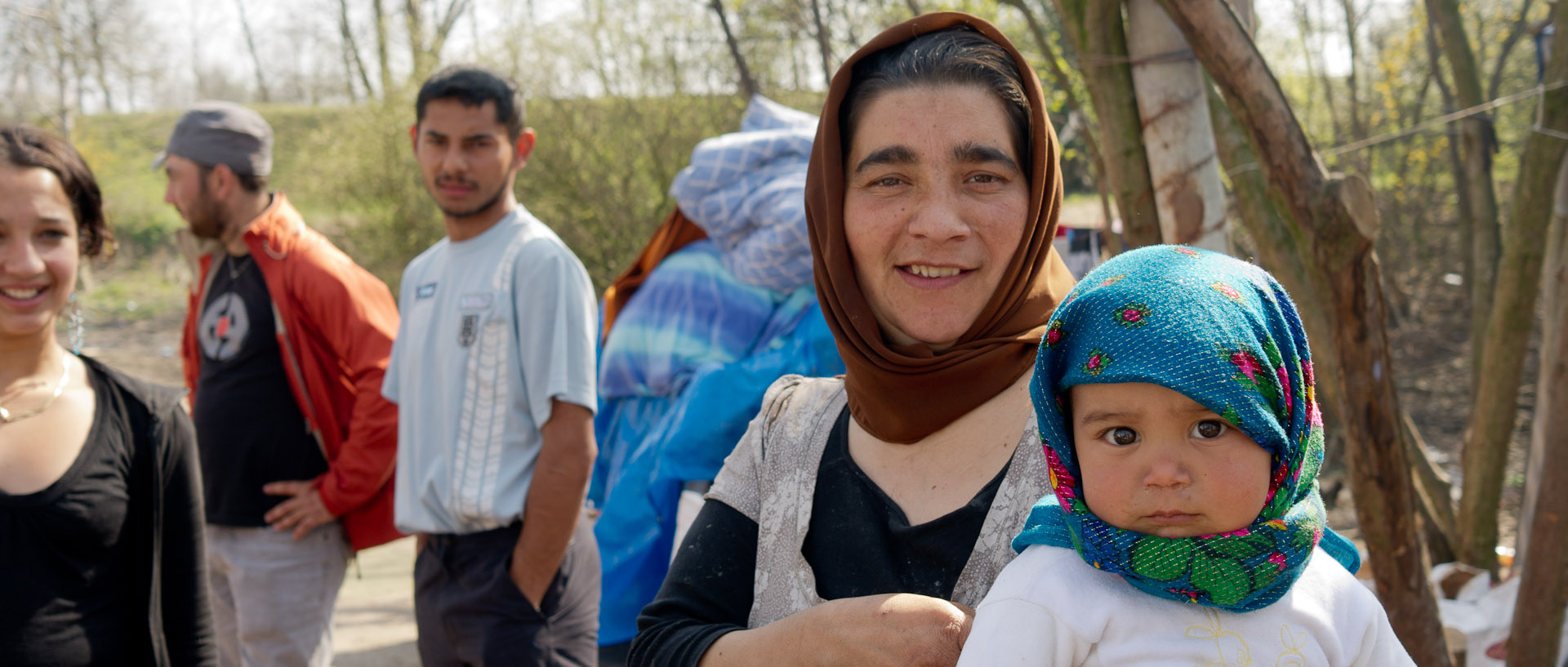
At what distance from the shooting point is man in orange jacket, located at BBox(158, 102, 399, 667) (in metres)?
3.62

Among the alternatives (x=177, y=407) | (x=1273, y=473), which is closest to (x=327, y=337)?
(x=177, y=407)

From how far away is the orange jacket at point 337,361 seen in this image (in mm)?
3615

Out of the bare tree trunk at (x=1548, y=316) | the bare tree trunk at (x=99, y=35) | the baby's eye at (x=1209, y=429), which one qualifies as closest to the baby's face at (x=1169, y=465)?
the baby's eye at (x=1209, y=429)

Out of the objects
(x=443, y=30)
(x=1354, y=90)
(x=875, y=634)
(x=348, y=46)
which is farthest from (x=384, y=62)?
(x=875, y=634)

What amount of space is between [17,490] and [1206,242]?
8.59 ft

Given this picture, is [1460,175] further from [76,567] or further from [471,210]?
[76,567]

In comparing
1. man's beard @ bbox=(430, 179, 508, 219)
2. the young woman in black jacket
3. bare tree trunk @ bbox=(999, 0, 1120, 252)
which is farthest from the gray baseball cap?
bare tree trunk @ bbox=(999, 0, 1120, 252)

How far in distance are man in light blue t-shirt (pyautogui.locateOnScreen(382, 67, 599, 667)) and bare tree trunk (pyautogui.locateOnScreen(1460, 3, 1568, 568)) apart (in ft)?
10.2

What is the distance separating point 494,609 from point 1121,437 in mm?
2153

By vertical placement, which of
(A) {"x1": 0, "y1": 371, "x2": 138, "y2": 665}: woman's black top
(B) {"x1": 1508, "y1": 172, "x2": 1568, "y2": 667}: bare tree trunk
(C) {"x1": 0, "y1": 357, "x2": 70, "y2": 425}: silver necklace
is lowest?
(B) {"x1": 1508, "y1": 172, "x2": 1568, "y2": 667}: bare tree trunk

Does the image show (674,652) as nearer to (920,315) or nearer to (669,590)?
(669,590)

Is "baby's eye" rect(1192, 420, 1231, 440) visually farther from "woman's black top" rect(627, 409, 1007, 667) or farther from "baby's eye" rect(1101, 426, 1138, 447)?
"woman's black top" rect(627, 409, 1007, 667)

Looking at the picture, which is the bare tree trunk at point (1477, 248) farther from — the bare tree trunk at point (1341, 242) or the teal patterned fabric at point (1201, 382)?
Result: the teal patterned fabric at point (1201, 382)

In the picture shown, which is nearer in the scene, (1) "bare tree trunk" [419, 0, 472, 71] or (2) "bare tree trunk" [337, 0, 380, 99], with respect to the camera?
(1) "bare tree trunk" [419, 0, 472, 71]
